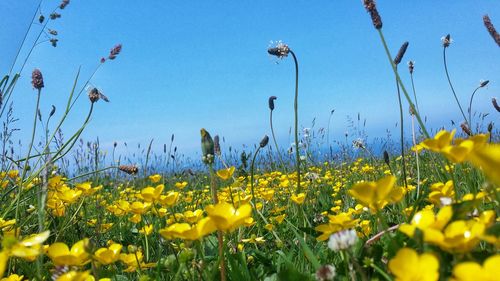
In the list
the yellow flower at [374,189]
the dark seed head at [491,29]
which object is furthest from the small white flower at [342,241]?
the dark seed head at [491,29]

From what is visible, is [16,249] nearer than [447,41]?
Yes

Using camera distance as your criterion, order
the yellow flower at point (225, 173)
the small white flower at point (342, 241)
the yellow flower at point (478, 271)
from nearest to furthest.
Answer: the yellow flower at point (478, 271) < the small white flower at point (342, 241) < the yellow flower at point (225, 173)

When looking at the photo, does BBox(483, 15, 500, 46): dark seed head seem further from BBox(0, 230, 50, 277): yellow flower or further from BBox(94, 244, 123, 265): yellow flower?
BBox(0, 230, 50, 277): yellow flower

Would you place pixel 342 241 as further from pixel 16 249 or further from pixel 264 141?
pixel 264 141

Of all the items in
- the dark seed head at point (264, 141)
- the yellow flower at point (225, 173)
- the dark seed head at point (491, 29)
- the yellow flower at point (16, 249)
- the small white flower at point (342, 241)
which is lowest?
the small white flower at point (342, 241)

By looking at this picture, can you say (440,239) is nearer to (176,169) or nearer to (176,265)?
(176,265)

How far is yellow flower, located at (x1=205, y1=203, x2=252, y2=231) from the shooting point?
82 cm

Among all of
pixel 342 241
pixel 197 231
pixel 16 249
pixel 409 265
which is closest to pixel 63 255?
pixel 16 249

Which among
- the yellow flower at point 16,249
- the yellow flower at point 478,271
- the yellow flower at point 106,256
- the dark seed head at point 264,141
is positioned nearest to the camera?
the yellow flower at point 478,271

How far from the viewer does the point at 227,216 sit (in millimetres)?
890

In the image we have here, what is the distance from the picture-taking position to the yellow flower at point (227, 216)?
0.82 m

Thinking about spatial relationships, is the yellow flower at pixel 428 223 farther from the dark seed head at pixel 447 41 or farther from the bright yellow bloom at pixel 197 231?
the dark seed head at pixel 447 41

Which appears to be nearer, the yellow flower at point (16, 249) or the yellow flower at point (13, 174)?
the yellow flower at point (16, 249)

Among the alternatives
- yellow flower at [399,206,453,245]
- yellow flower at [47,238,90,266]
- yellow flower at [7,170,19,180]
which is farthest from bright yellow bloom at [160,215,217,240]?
yellow flower at [7,170,19,180]
